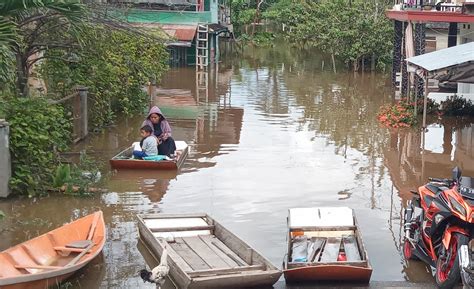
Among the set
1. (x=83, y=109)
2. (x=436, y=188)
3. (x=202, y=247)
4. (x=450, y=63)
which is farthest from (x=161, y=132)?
(x=436, y=188)

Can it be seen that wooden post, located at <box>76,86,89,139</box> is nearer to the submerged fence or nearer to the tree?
the submerged fence

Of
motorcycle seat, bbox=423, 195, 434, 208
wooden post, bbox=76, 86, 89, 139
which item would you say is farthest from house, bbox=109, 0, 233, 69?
motorcycle seat, bbox=423, 195, 434, 208

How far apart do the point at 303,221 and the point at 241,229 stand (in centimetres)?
112

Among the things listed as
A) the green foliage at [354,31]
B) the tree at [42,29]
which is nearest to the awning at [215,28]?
the green foliage at [354,31]

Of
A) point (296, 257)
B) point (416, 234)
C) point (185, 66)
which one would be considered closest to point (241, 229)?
point (296, 257)

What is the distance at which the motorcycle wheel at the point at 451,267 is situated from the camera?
7203 mm

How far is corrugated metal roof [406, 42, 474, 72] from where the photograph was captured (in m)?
14.5

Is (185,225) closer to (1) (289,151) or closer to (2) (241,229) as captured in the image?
(2) (241,229)

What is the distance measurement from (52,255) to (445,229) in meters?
4.34

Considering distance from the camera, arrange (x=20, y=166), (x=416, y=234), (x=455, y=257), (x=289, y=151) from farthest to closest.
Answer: (x=289, y=151) < (x=20, y=166) < (x=416, y=234) < (x=455, y=257)

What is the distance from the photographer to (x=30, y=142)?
11.2 m

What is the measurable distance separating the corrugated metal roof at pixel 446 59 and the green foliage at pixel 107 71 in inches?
243

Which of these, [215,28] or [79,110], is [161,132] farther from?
[215,28]

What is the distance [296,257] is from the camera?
27.1 feet
